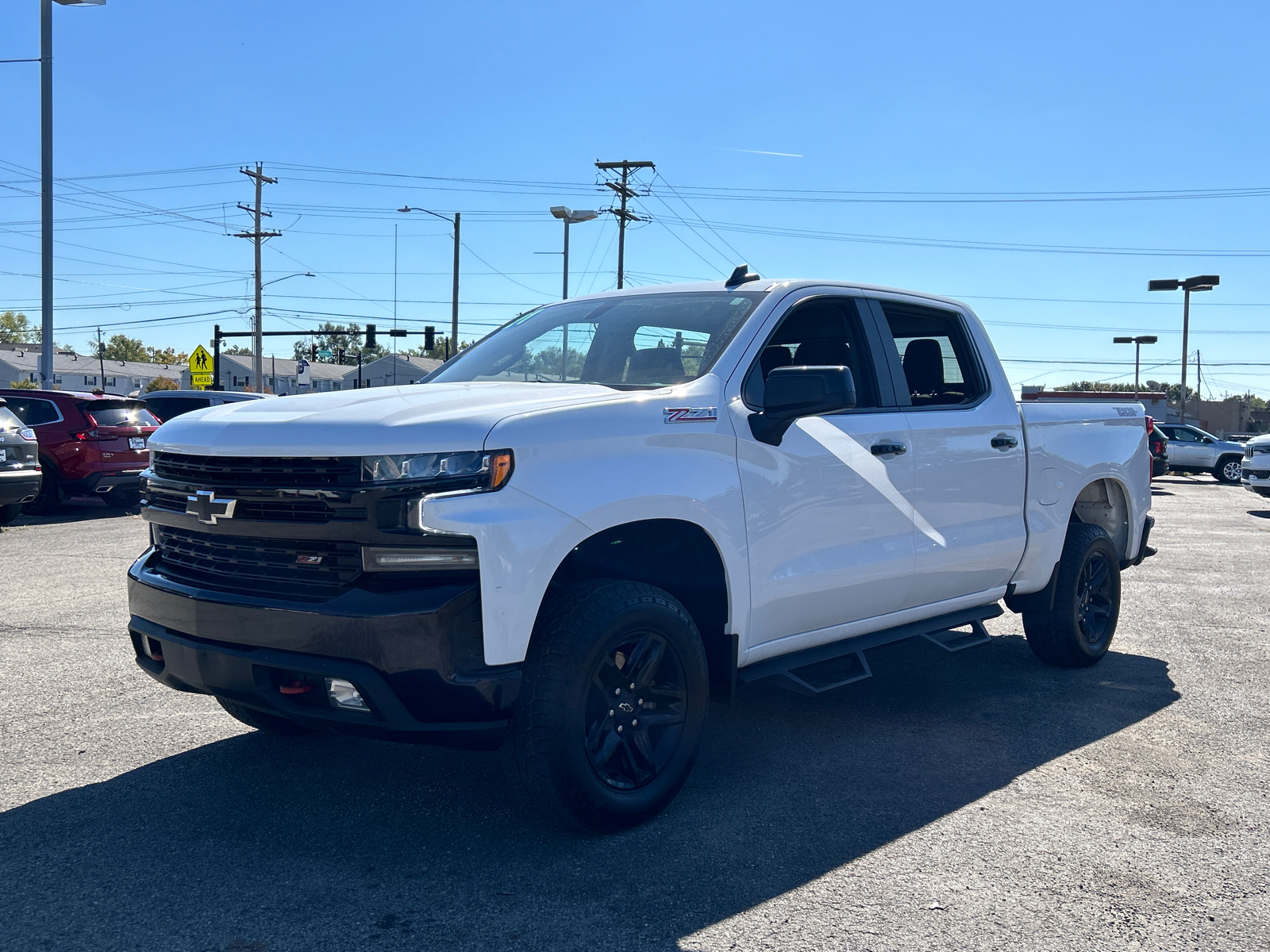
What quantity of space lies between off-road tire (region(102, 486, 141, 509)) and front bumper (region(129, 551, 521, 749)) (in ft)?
38.4

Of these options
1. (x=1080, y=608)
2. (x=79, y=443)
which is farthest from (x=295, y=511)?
(x=79, y=443)

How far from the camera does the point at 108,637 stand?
264 inches

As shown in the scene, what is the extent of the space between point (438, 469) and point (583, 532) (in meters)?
0.51

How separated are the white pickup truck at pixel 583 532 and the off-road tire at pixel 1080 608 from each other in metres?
0.99

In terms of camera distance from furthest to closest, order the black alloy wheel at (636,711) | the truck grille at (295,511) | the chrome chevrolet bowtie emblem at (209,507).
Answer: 1. the black alloy wheel at (636,711)
2. the chrome chevrolet bowtie emblem at (209,507)
3. the truck grille at (295,511)

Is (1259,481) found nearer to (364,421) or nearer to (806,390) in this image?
(806,390)

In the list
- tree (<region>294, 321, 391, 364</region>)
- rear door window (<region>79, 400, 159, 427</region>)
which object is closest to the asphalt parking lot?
rear door window (<region>79, 400, 159, 427</region>)

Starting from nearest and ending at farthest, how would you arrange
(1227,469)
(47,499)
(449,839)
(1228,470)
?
(449,839) → (47,499) → (1228,470) → (1227,469)

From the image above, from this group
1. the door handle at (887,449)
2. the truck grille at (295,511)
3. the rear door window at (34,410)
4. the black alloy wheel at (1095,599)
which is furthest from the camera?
the rear door window at (34,410)

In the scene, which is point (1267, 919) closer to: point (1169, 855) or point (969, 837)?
point (1169, 855)

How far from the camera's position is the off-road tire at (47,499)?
14.3 meters

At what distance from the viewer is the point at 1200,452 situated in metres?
32.4


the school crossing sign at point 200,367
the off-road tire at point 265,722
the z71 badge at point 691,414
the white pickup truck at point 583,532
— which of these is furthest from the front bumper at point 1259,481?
the school crossing sign at point 200,367

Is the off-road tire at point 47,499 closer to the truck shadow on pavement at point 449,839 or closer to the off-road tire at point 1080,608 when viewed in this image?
the truck shadow on pavement at point 449,839
